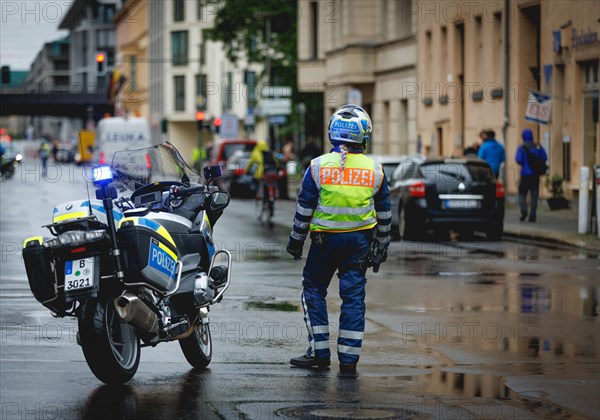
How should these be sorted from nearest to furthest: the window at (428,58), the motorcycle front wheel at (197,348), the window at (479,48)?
the motorcycle front wheel at (197,348) < the window at (479,48) < the window at (428,58)

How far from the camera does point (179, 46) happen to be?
10788cm

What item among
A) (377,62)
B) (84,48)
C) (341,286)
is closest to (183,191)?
(341,286)

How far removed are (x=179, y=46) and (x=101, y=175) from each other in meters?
99.7

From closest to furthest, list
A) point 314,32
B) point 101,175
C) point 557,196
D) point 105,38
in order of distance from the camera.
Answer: point 101,175 < point 557,196 < point 314,32 < point 105,38

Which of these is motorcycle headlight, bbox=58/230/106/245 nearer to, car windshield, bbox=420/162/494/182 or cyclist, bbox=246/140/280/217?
car windshield, bbox=420/162/494/182

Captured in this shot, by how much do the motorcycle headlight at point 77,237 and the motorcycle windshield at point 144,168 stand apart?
4.30 feet

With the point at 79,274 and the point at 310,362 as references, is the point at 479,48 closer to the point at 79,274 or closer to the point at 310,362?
the point at 310,362

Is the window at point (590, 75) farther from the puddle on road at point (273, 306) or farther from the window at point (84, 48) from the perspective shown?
the window at point (84, 48)

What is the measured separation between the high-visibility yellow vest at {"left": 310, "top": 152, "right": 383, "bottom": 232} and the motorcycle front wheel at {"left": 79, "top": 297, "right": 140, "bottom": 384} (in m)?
1.73

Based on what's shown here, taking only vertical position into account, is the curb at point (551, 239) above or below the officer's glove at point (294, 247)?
below

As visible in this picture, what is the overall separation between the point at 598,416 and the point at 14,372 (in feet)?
12.1

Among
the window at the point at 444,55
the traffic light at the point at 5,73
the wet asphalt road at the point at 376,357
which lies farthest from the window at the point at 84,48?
the wet asphalt road at the point at 376,357

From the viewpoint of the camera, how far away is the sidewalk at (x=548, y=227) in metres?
23.4

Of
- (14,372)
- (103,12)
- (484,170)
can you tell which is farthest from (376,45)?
(103,12)
